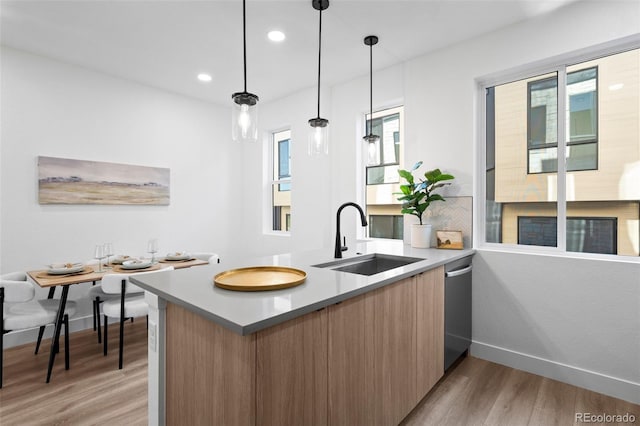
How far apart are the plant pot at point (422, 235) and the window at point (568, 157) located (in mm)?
532

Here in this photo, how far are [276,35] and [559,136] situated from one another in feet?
8.02

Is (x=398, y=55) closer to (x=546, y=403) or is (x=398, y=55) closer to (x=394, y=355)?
(x=394, y=355)

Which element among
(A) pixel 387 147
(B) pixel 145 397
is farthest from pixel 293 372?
(A) pixel 387 147

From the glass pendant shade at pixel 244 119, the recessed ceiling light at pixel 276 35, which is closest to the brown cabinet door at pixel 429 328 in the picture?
the glass pendant shade at pixel 244 119

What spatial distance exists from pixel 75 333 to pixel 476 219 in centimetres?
412

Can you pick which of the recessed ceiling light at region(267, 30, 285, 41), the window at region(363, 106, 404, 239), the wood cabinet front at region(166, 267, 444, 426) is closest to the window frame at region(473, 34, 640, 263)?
the window at region(363, 106, 404, 239)

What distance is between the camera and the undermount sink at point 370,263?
2168 mm

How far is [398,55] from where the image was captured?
3.13m

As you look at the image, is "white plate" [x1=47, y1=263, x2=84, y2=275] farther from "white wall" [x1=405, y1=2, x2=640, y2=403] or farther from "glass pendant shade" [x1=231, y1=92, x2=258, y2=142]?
"white wall" [x1=405, y1=2, x2=640, y2=403]

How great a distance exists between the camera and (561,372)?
236 cm

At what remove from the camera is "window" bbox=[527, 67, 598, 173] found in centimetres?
240

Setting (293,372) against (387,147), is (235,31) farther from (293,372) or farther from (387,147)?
(293,372)

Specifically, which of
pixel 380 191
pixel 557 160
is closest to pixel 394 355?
pixel 557 160

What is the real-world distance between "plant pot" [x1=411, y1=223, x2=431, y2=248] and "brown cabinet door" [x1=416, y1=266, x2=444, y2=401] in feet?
2.07
